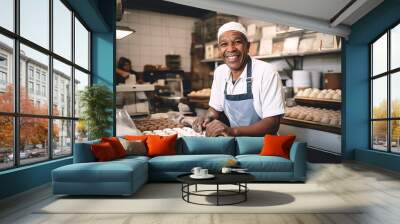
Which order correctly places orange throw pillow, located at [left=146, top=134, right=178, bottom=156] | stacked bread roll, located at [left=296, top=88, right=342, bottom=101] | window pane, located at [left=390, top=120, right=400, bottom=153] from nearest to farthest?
orange throw pillow, located at [left=146, top=134, right=178, bottom=156], window pane, located at [left=390, top=120, right=400, bottom=153], stacked bread roll, located at [left=296, top=88, right=342, bottom=101]

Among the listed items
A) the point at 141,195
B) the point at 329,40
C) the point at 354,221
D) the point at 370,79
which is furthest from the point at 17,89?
the point at 370,79

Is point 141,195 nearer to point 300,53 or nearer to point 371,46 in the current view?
point 300,53

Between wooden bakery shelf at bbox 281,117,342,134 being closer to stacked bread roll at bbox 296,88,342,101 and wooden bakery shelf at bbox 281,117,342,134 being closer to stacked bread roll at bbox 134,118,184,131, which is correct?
stacked bread roll at bbox 296,88,342,101

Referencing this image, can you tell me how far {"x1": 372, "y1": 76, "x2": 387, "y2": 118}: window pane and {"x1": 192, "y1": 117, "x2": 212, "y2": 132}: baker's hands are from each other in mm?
3754

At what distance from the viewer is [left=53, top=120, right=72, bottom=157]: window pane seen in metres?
6.55

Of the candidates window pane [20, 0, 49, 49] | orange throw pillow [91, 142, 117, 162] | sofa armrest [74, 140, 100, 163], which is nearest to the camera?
window pane [20, 0, 49, 49]

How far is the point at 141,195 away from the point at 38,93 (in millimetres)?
2180

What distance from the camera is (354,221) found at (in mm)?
3752

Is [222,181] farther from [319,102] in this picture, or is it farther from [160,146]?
[319,102]

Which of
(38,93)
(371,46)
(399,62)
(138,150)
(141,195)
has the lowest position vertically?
(141,195)

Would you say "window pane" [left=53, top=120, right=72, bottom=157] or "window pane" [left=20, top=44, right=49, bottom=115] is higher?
"window pane" [left=20, top=44, right=49, bottom=115]

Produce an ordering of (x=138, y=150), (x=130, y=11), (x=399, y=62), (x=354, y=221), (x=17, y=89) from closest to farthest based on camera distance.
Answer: (x=354, y=221)
(x=17, y=89)
(x=138, y=150)
(x=399, y=62)
(x=130, y=11)

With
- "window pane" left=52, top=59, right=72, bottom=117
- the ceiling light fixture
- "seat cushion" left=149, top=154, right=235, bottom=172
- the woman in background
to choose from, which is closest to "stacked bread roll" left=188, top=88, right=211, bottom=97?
the woman in background

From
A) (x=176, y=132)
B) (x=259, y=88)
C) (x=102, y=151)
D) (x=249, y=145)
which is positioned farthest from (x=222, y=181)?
(x=176, y=132)
